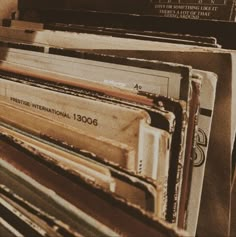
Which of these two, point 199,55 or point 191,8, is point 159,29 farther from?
point 199,55

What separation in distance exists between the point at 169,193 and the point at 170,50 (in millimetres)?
236

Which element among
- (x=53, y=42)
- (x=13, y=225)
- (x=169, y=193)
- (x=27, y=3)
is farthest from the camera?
(x=27, y=3)

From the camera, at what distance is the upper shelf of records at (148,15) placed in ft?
2.46

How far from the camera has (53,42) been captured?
0.76 metres

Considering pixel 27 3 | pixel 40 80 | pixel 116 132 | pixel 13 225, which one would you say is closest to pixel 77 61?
pixel 40 80

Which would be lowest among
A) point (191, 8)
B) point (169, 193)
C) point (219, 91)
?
point (169, 193)

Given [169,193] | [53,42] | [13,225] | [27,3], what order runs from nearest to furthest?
[13,225]
[169,193]
[53,42]
[27,3]

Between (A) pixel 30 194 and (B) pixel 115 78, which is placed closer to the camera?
(A) pixel 30 194

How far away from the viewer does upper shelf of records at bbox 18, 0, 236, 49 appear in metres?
0.75

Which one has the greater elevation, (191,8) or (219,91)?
(191,8)

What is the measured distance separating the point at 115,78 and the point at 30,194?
0.25 metres

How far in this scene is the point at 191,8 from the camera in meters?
0.82

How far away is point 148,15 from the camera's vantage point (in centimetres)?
84

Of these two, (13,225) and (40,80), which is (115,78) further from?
(13,225)
